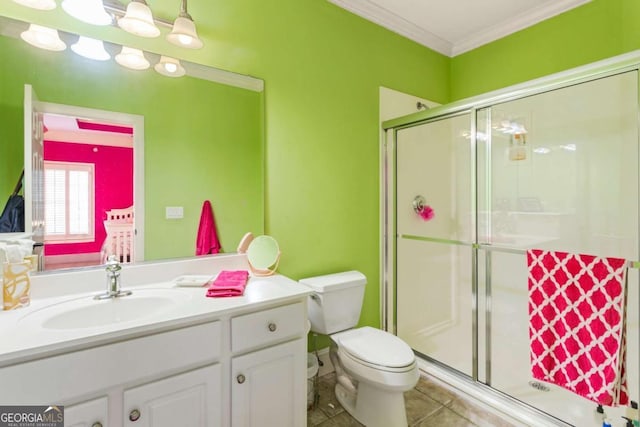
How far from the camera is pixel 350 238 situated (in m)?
2.25

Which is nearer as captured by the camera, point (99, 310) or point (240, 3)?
point (99, 310)

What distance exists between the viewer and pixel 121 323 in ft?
3.36

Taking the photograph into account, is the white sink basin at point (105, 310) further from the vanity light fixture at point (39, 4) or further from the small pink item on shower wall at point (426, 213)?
the small pink item on shower wall at point (426, 213)

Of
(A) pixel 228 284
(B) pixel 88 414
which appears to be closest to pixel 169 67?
(A) pixel 228 284

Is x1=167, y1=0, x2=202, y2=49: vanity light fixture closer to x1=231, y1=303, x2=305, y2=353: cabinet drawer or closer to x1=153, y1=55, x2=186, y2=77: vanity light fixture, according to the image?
x1=153, y1=55, x2=186, y2=77: vanity light fixture

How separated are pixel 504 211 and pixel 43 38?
2.63 meters

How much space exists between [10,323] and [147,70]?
1179 mm

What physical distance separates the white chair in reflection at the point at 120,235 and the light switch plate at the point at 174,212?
Result: 0.16 m

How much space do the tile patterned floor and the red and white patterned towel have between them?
427mm

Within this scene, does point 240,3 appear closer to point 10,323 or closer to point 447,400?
point 10,323

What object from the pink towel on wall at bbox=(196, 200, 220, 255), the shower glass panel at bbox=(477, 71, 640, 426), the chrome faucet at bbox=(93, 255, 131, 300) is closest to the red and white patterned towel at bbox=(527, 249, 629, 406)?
the shower glass panel at bbox=(477, 71, 640, 426)

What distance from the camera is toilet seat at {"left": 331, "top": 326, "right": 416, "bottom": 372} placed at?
4.99ft

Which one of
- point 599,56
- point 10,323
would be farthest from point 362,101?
point 10,323

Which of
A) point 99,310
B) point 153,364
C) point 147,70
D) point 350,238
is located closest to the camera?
point 153,364
